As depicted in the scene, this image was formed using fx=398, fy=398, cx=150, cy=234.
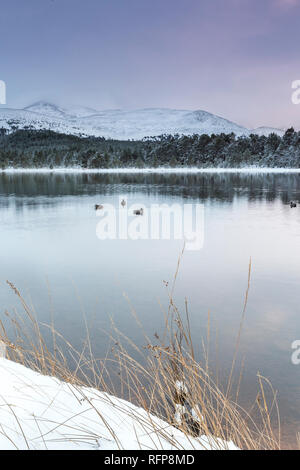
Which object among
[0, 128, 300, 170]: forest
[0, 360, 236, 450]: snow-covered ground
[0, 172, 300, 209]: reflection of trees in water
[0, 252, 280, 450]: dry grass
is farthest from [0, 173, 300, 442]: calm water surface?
[0, 128, 300, 170]: forest

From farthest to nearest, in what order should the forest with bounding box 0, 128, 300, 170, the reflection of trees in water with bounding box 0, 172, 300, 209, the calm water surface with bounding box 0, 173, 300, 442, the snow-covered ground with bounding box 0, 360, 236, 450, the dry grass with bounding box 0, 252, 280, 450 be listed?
the forest with bounding box 0, 128, 300, 170 < the reflection of trees in water with bounding box 0, 172, 300, 209 < the calm water surface with bounding box 0, 173, 300, 442 < the dry grass with bounding box 0, 252, 280, 450 < the snow-covered ground with bounding box 0, 360, 236, 450

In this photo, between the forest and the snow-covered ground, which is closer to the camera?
the snow-covered ground

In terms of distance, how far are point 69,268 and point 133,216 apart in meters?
9.63

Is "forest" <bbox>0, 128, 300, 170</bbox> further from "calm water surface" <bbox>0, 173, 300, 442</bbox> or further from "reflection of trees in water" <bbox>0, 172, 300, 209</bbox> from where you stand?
"calm water surface" <bbox>0, 173, 300, 442</bbox>

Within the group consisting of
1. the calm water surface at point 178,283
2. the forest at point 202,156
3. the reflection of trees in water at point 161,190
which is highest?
the forest at point 202,156

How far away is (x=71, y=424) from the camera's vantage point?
3.22 meters

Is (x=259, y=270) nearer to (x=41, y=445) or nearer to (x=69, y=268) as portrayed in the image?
(x=69, y=268)

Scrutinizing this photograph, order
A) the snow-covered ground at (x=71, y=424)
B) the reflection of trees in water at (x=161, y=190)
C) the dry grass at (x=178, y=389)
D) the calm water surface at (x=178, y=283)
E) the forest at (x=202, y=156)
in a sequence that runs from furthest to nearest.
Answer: the forest at (x=202, y=156)
the reflection of trees in water at (x=161, y=190)
the calm water surface at (x=178, y=283)
the dry grass at (x=178, y=389)
the snow-covered ground at (x=71, y=424)

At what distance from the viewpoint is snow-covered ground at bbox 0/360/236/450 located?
2896 mm

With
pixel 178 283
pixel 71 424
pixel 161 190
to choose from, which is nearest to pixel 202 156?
pixel 161 190

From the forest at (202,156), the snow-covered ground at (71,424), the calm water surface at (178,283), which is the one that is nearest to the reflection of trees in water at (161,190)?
the calm water surface at (178,283)

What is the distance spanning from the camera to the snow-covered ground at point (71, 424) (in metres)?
2.90

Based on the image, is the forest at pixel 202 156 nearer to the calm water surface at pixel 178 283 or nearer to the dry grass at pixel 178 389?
the calm water surface at pixel 178 283

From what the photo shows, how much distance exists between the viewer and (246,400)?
4359 millimetres
